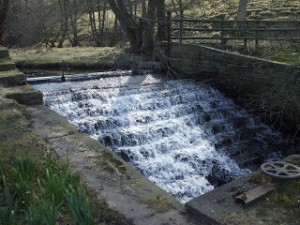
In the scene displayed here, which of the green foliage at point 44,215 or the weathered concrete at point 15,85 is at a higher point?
the weathered concrete at point 15,85

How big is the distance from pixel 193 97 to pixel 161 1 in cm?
502

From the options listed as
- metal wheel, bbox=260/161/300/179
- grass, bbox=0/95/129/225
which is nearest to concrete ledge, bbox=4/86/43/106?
grass, bbox=0/95/129/225

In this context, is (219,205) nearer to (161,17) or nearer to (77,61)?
(77,61)

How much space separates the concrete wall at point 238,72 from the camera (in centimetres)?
1022

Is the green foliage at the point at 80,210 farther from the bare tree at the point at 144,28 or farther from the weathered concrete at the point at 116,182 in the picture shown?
the bare tree at the point at 144,28

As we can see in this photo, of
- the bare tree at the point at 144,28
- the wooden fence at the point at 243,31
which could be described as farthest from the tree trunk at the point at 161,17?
the wooden fence at the point at 243,31

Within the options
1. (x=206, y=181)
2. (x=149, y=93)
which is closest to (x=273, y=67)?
(x=149, y=93)

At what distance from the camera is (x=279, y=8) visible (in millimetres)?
21719

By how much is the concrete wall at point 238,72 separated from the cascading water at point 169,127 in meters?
0.47

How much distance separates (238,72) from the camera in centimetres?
1140

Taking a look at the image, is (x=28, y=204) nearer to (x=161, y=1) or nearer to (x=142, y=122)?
(x=142, y=122)

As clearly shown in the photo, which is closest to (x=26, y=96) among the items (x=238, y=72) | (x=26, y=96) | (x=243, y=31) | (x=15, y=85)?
(x=26, y=96)

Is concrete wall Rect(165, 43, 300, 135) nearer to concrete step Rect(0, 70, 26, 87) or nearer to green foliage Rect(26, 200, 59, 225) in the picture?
concrete step Rect(0, 70, 26, 87)

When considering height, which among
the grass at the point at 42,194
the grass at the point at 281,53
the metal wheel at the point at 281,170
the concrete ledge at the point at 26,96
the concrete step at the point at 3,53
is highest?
the concrete step at the point at 3,53
